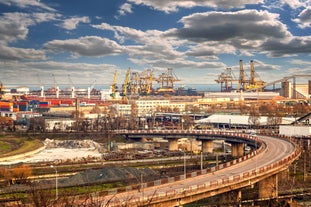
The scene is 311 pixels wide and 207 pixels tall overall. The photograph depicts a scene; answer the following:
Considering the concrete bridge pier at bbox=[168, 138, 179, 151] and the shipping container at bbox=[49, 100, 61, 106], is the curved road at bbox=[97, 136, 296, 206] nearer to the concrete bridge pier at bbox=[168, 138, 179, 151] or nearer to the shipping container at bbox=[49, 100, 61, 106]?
the concrete bridge pier at bbox=[168, 138, 179, 151]

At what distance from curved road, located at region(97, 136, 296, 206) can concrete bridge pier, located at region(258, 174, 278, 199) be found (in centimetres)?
126

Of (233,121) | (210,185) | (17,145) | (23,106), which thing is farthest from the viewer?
(23,106)

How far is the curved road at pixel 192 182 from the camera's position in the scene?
17.1 metres

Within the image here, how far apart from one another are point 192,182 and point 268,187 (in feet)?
25.0

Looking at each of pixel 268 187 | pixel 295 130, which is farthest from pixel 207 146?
pixel 268 187

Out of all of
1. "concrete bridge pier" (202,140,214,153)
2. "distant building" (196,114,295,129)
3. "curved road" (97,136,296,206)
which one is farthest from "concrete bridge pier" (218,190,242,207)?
"distant building" (196,114,295,129)

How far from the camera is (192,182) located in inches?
850

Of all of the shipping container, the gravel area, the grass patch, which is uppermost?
the shipping container

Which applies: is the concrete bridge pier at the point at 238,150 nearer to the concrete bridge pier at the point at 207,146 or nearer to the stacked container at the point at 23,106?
the concrete bridge pier at the point at 207,146

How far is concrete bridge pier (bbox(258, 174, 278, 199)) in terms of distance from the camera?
26.2 m

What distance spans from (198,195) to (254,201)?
702cm

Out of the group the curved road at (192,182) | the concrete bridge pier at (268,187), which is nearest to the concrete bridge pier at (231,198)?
the curved road at (192,182)

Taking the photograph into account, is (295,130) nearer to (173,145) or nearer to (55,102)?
(173,145)

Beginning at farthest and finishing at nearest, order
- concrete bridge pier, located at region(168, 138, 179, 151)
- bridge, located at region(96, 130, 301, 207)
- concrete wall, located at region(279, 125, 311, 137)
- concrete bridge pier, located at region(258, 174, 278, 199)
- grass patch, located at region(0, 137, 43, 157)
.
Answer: concrete bridge pier, located at region(168, 138, 179, 151), concrete wall, located at region(279, 125, 311, 137), grass patch, located at region(0, 137, 43, 157), concrete bridge pier, located at region(258, 174, 278, 199), bridge, located at region(96, 130, 301, 207)
